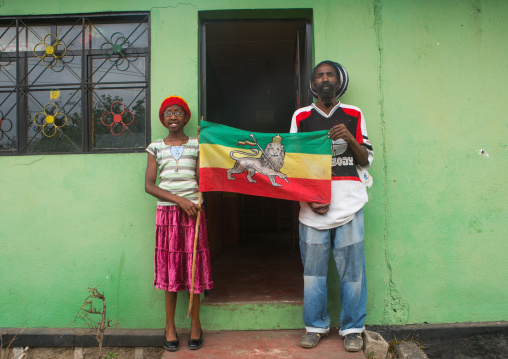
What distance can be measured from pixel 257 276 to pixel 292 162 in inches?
75.1

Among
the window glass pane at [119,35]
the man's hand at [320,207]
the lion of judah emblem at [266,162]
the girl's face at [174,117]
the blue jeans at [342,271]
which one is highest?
the window glass pane at [119,35]

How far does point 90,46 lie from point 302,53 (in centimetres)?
218

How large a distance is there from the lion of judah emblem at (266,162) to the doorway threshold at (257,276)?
1.22 m

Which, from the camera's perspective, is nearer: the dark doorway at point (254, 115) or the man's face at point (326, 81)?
the man's face at point (326, 81)

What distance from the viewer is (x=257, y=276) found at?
13.8 ft

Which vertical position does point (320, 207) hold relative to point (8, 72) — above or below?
below

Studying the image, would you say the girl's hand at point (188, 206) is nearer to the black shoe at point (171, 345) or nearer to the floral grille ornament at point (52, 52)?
the black shoe at point (171, 345)

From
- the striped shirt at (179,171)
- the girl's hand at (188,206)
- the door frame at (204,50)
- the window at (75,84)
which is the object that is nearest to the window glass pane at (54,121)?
the window at (75,84)

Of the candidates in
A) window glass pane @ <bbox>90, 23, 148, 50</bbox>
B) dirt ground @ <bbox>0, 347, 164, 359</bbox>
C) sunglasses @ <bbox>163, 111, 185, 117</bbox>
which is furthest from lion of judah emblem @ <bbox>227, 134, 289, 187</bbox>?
dirt ground @ <bbox>0, 347, 164, 359</bbox>

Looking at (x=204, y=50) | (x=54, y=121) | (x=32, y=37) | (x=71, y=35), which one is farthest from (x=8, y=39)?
(x=204, y=50)

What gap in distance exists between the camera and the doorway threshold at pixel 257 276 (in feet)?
10.8

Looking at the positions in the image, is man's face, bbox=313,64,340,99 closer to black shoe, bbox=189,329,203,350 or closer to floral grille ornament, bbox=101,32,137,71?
floral grille ornament, bbox=101,32,137,71

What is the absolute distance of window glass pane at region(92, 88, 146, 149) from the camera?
3.33 m

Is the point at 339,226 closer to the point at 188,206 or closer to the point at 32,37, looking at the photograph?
the point at 188,206
